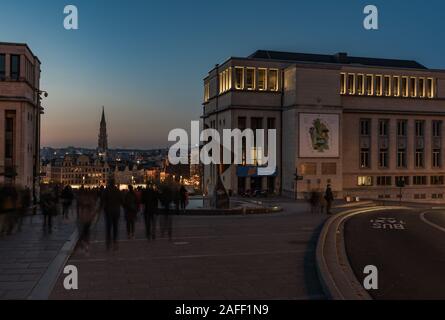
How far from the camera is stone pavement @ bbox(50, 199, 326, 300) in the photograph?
31.2 feet

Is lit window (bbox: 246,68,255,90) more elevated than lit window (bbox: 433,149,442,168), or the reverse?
lit window (bbox: 246,68,255,90)

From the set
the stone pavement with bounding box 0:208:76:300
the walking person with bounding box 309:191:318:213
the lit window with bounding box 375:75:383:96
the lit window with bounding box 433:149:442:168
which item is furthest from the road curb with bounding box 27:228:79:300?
the lit window with bounding box 433:149:442:168

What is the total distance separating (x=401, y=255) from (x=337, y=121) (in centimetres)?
4297

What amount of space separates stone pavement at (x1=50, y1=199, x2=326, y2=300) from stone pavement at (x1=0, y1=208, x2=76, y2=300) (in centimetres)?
55

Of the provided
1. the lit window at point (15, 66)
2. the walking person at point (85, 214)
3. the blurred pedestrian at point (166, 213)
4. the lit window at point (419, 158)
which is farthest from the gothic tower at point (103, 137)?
the walking person at point (85, 214)

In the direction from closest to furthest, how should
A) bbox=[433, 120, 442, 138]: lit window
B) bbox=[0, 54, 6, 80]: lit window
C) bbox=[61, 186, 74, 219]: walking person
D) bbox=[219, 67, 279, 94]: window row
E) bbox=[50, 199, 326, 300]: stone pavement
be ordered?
1. bbox=[50, 199, 326, 300]: stone pavement
2. bbox=[61, 186, 74, 219]: walking person
3. bbox=[0, 54, 6, 80]: lit window
4. bbox=[219, 67, 279, 94]: window row
5. bbox=[433, 120, 442, 138]: lit window

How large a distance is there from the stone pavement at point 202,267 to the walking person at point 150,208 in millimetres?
435

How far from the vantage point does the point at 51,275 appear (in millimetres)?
10797

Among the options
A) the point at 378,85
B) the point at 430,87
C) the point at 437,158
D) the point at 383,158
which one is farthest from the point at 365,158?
the point at 430,87

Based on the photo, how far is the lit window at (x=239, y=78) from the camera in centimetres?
5756

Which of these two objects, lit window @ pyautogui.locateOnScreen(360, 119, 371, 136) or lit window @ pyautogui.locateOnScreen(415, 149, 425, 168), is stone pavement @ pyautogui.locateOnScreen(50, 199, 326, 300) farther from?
lit window @ pyautogui.locateOnScreen(415, 149, 425, 168)

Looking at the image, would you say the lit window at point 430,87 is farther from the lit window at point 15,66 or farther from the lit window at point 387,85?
the lit window at point 15,66
